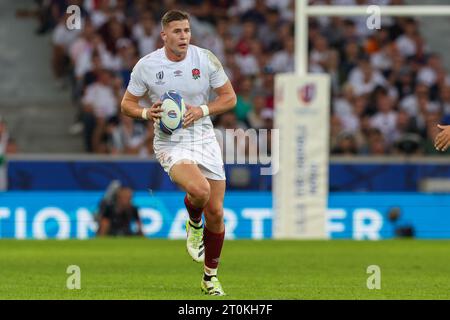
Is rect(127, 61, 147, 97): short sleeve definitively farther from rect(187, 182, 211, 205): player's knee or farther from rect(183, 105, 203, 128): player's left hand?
rect(187, 182, 211, 205): player's knee

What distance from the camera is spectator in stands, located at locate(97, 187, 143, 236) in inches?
734

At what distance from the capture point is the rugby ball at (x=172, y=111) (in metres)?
10.2

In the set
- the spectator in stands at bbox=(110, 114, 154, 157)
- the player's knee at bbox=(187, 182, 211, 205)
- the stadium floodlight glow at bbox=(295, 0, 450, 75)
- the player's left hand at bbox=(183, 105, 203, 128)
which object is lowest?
the player's knee at bbox=(187, 182, 211, 205)

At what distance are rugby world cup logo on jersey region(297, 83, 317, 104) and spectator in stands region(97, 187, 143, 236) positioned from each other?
2.77m

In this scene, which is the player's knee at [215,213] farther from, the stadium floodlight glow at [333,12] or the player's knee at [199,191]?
the stadium floodlight glow at [333,12]

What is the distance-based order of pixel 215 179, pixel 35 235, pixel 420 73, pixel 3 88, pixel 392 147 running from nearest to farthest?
pixel 215 179 → pixel 35 235 → pixel 392 147 → pixel 420 73 → pixel 3 88

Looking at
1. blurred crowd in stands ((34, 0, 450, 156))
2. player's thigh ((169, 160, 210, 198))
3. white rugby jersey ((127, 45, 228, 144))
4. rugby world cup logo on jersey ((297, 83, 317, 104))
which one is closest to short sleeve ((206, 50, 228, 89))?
white rugby jersey ((127, 45, 228, 144))

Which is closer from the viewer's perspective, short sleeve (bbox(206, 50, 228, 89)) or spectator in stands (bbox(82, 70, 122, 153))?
short sleeve (bbox(206, 50, 228, 89))

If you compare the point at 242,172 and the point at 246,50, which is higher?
the point at 246,50

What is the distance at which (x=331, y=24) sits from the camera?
23.1 meters

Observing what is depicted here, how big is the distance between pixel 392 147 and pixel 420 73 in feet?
6.94
